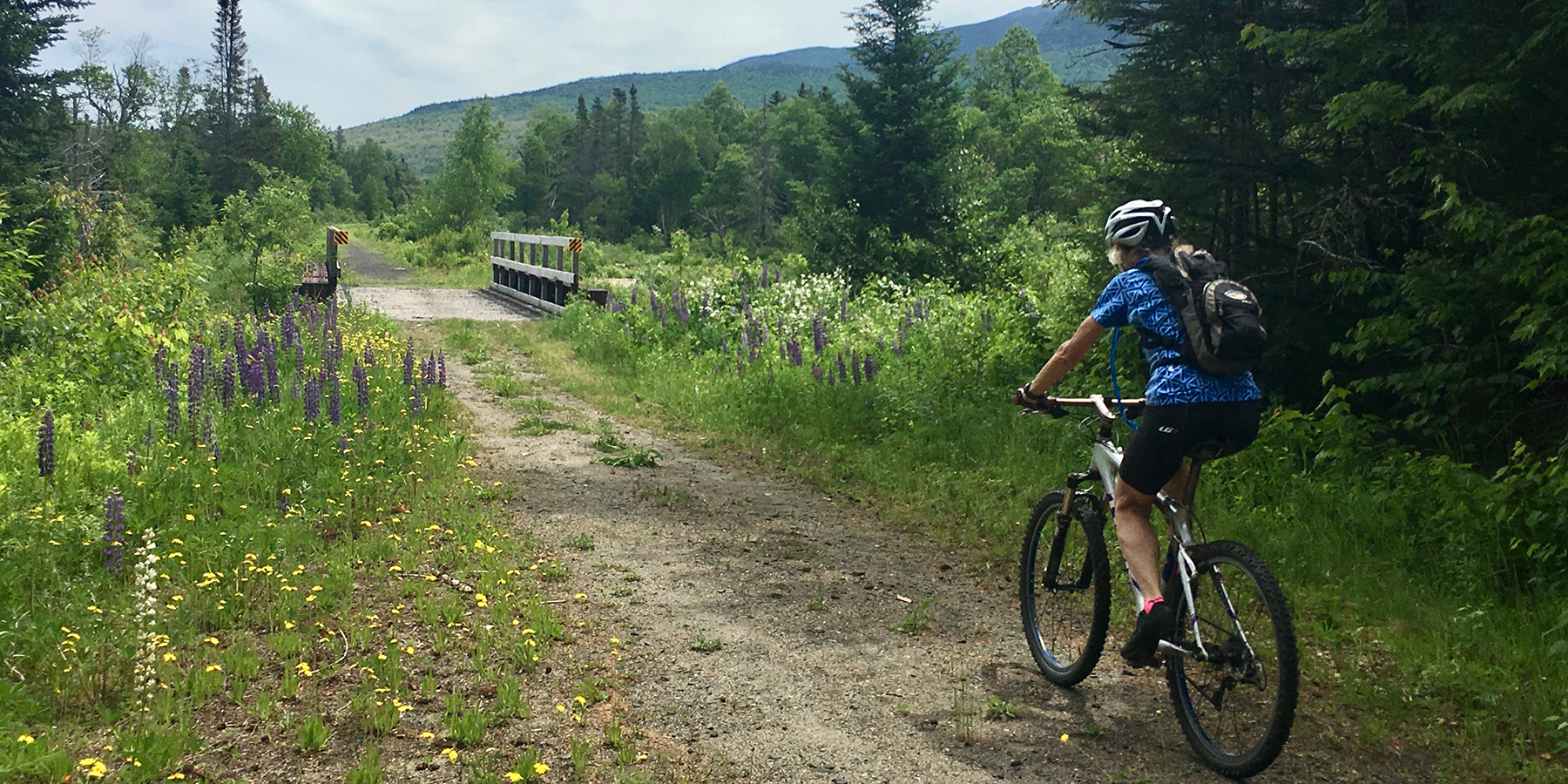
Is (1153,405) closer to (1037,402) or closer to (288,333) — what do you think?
(1037,402)

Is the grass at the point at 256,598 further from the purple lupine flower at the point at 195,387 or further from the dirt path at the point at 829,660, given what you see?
the dirt path at the point at 829,660

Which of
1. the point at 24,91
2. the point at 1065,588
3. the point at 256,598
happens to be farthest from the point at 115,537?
the point at 24,91

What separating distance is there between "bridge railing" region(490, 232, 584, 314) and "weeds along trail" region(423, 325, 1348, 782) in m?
12.6

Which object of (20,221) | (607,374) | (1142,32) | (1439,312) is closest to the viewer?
(1439,312)

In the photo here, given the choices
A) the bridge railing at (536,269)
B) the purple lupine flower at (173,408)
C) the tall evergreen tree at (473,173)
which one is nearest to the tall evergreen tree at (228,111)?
the tall evergreen tree at (473,173)

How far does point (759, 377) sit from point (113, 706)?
8.58 m

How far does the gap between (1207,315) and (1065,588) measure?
1.66 meters

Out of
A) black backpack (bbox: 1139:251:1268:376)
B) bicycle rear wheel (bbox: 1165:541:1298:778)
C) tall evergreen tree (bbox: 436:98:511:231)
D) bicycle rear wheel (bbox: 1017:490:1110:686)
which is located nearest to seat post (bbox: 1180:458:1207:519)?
bicycle rear wheel (bbox: 1165:541:1298:778)

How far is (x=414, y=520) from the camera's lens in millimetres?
6770

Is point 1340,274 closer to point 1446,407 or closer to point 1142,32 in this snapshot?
point 1446,407

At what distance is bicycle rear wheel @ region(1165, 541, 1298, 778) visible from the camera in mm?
3465

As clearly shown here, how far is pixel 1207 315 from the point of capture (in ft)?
12.1

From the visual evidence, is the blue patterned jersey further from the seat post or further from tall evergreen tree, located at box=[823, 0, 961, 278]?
tall evergreen tree, located at box=[823, 0, 961, 278]

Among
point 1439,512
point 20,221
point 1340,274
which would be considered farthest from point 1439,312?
point 20,221
